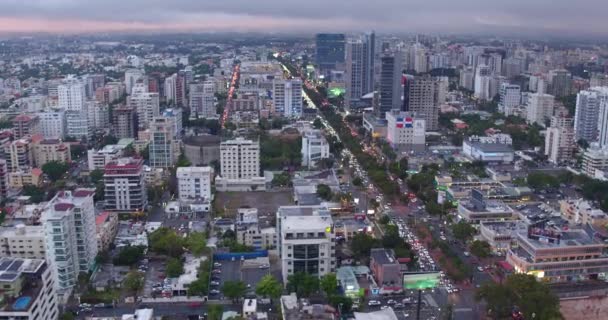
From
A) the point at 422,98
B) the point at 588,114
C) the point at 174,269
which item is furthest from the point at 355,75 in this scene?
the point at 174,269

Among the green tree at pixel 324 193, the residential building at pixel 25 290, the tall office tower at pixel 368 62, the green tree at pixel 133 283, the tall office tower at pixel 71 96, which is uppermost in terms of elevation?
the tall office tower at pixel 368 62

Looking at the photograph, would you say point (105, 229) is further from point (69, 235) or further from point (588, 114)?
point (588, 114)

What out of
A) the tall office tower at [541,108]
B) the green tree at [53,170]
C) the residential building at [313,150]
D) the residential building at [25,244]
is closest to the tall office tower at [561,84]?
the tall office tower at [541,108]

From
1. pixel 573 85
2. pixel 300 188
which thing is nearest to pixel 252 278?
pixel 300 188

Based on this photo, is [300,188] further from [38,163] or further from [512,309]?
[38,163]

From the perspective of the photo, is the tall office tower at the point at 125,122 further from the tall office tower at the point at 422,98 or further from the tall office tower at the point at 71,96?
the tall office tower at the point at 422,98

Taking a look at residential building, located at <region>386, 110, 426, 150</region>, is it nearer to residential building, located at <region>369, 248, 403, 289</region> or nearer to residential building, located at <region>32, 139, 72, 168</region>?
residential building, located at <region>32, 139, 72, 168</region>

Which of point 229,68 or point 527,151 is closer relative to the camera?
point 527,151
